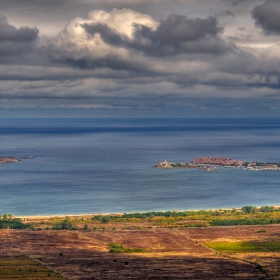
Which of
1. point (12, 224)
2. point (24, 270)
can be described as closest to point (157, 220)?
point (12, 224)

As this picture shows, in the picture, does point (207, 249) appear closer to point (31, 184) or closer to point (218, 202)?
point (218, 202)

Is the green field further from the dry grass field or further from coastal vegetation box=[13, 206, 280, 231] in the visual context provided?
coastal vegetation box=[13, 206, 280, 231]

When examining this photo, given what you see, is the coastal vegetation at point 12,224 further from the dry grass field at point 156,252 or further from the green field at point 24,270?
the green field at point 24,270

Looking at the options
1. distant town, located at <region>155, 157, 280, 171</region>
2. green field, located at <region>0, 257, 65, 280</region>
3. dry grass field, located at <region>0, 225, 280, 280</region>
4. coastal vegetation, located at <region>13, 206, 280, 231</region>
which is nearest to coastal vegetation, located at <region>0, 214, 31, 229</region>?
coastal vegetation, located at <region>13, 206, 280, 231</region>

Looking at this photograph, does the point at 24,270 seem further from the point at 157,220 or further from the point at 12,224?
the point at 157,220

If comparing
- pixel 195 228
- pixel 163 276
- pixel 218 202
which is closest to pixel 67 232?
pixel 195 228
